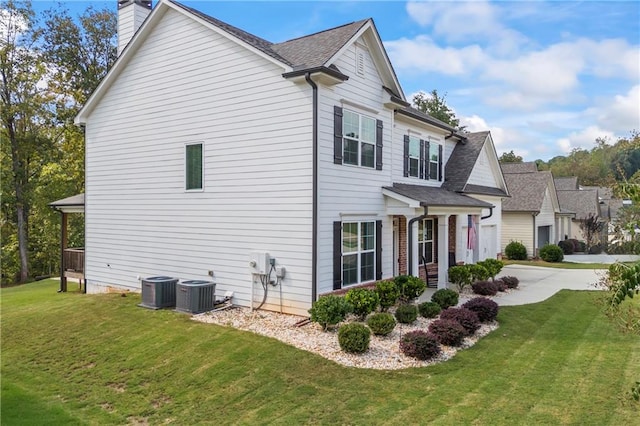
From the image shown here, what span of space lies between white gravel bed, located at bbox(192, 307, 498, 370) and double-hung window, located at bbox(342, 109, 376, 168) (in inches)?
177

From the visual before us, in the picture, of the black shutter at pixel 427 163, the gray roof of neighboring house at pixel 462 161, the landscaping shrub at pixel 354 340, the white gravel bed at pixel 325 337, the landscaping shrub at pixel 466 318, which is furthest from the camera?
the gray roof of neighboring house at pixel 462 161

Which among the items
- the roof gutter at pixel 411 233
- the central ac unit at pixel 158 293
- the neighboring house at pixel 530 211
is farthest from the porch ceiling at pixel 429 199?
the neighboring house at pixel 530 211

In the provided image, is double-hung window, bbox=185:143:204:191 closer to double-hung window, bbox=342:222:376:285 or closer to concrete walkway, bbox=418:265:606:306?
double-hung window, bbox=342:222:376:285

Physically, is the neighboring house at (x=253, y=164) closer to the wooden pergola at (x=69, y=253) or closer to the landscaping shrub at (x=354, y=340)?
the wooden pergola at (x=69, y=253)

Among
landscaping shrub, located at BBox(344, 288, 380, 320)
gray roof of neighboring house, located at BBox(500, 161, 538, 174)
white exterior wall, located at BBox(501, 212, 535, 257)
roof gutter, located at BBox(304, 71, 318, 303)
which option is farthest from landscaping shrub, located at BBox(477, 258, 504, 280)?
gray roof of neighboring house, located at BBox(500, 161, 538, 174)

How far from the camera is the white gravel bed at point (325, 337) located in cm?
786

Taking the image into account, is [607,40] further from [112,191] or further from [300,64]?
[112,191]

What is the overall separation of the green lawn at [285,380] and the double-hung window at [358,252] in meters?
3.42

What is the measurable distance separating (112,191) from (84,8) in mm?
22155

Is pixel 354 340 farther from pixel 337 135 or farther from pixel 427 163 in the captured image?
pixel 427 163

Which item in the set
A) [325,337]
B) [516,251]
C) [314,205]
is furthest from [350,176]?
[516,251]

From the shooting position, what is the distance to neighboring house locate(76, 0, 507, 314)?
34.5 ft

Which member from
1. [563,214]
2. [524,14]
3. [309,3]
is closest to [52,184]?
[309,3]

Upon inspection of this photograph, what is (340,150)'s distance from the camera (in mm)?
11031
